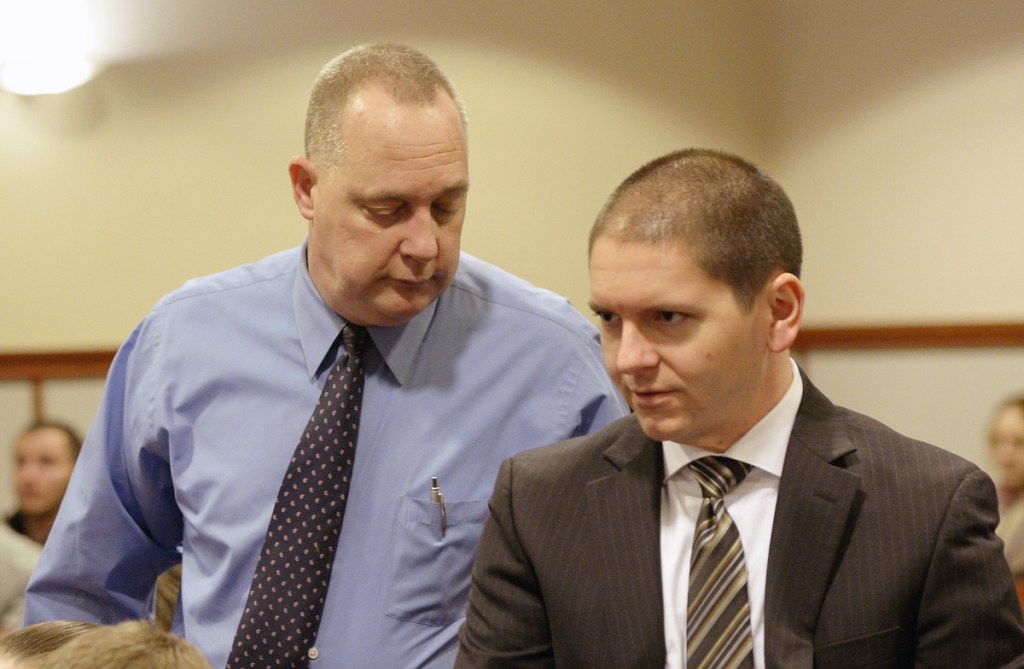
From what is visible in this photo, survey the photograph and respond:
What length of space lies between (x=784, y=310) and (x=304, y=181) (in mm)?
847

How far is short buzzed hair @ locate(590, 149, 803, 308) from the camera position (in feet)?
4.73

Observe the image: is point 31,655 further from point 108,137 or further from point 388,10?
point 388,10

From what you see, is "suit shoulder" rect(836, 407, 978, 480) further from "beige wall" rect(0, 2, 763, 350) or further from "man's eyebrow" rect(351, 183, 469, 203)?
"beige wall" rect(0, 2, 763, 350)

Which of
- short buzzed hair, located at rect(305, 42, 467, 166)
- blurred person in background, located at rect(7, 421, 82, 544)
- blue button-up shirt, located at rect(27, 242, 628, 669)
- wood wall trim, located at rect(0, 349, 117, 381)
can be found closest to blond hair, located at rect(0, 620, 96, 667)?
blue button-up shirt, located at rect(27, 242, 628, 669)

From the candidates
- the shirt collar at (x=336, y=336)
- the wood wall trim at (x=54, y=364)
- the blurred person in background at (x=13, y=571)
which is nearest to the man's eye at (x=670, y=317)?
the shirt collar at (x=336, y=336)

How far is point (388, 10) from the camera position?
4434 millimetres

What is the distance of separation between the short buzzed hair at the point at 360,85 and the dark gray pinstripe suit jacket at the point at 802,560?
0.59 meters

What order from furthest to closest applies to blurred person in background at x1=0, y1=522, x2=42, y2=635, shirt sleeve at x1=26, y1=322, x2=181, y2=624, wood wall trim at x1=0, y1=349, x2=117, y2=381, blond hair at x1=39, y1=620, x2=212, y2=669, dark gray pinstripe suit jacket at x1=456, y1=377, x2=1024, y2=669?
wood wall trim at x1=0, y1=349, x2=117, y2=381 < blurred person in background at x1=0, y1=522, x2=42, y2=635 < shirt sleeve at x1=26, y1=322, x2=181, y2=624 < dark gray pinstripe suit jacket at x1=456, y1=377, x2=1024, y2=669 < blond hair at x1=39, y1=620, x2=212, y2=669

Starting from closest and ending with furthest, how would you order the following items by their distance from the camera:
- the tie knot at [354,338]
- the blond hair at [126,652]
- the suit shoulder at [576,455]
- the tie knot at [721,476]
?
the blond hair at [126,652]
the tie knot at [721,476]
the suit shoulder at [576,455]
the tie knot at [354,338]

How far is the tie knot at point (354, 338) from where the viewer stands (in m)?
1.94

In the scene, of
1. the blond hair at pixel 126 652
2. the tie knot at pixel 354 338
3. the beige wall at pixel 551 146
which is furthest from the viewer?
the beige wall at pixel 551 146

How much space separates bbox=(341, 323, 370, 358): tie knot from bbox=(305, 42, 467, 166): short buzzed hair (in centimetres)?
26

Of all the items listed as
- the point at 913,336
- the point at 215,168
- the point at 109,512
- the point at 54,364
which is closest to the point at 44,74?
the point at 215,168

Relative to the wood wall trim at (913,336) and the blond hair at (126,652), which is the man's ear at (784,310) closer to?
the blond hair at (126,652)
